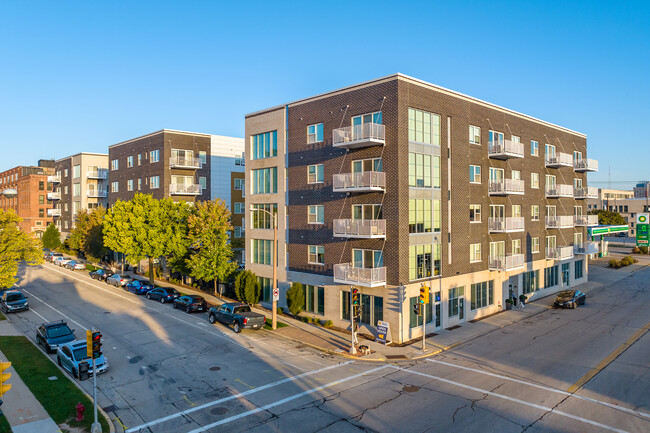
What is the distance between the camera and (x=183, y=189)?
Result: 181 feet

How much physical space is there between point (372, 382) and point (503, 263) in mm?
19420

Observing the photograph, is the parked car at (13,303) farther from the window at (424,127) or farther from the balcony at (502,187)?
the balcony at (502,187)

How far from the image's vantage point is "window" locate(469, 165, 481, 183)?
34.5 metres

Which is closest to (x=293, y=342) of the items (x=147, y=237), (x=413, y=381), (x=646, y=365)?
(x=413, y=381)

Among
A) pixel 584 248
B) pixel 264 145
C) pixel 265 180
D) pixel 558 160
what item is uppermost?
pixel 264 145

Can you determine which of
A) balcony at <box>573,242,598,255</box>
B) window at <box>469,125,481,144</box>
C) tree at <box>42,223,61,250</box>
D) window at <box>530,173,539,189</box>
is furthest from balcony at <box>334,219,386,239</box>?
tree at <box>42,223,61,250</box>

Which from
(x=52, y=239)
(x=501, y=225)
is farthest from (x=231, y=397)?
(x=52, y=239)

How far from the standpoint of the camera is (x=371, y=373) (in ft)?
72.5

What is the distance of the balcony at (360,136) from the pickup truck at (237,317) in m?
12.9

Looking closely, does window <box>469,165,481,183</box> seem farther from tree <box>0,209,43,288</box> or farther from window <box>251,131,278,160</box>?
tree <box>0,209,43,288</box>

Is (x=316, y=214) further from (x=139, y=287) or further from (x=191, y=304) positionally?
(x=139, y=287)

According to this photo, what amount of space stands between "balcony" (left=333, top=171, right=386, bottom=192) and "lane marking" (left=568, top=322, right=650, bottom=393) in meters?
14.9

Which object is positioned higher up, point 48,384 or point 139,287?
point 139,287

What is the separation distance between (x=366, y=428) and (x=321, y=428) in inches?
63.0
